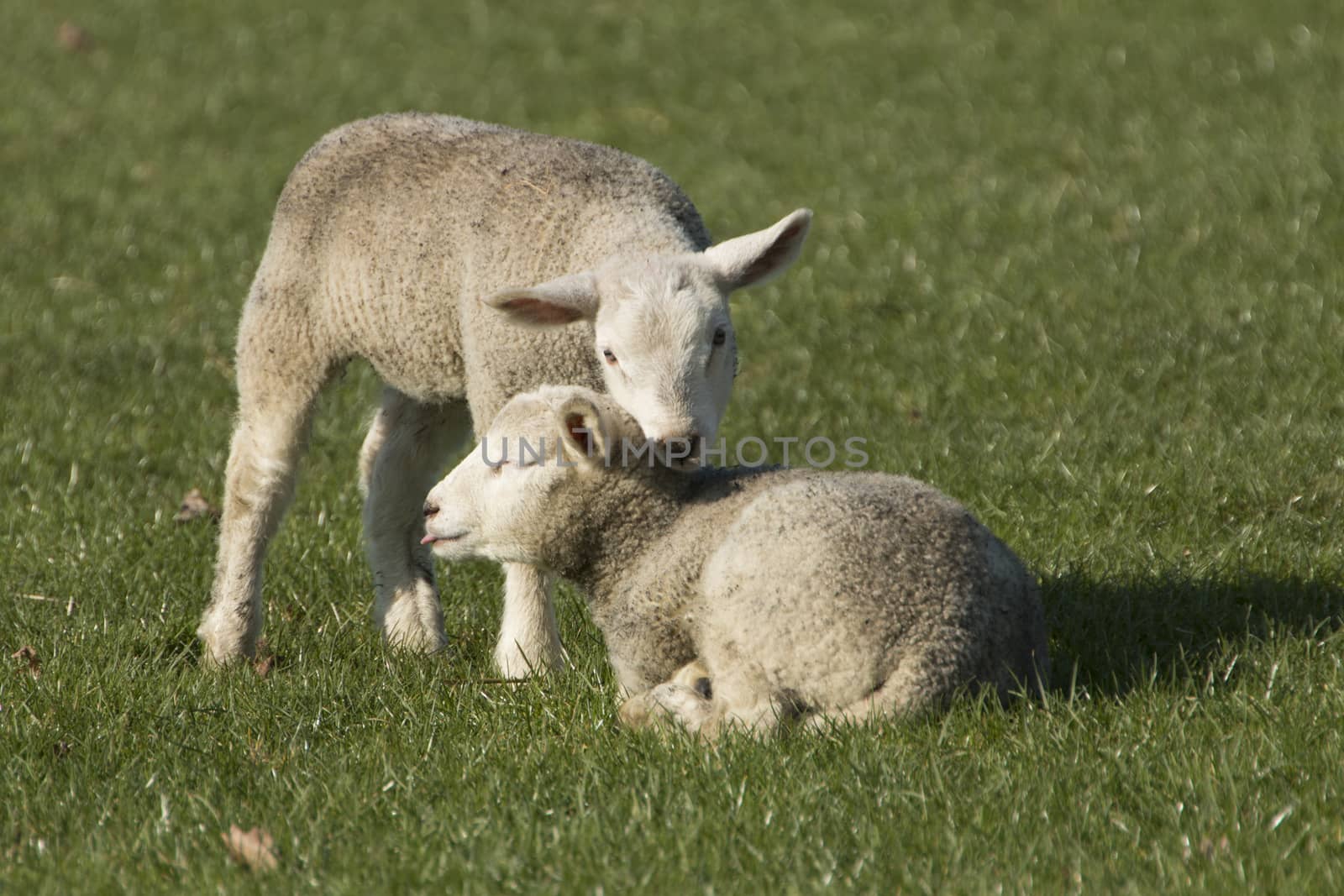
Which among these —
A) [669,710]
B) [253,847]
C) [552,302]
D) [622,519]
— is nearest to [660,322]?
[552,302]

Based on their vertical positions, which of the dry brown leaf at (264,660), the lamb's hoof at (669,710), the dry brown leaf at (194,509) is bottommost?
the dry brown leaf at (194,509)

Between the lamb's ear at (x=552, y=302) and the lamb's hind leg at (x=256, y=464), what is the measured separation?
1.05 meters

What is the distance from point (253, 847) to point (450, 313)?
1.87 metres

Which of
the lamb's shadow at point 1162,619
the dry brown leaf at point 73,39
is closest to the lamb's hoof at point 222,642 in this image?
the lamb's shadow at point 1162,619

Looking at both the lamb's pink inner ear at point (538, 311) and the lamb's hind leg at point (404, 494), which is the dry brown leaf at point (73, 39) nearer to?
the lamb's hind leg at point (404, 494)

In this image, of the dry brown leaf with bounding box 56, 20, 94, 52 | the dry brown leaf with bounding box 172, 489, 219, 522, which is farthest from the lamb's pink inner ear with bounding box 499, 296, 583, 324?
the dry brown leaf with bounding box 56, 20, 94, 52

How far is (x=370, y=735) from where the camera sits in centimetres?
418

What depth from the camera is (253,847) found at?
3471 millimetres

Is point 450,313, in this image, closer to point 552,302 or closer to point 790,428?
point 552,302

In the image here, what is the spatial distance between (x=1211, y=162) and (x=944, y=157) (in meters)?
1.59

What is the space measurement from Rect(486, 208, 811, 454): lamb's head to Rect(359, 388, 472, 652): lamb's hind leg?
1.21 metres

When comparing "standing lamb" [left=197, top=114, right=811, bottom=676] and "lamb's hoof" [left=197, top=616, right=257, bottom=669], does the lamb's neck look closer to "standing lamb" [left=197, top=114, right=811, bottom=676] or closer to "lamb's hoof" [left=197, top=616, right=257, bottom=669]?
"standing lamb" [left=197, top=114, right=811, bottom=676]

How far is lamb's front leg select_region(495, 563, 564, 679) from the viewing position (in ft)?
15.7

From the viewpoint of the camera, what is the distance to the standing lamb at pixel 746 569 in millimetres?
3834
